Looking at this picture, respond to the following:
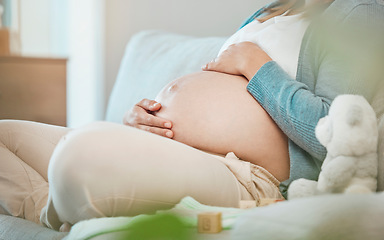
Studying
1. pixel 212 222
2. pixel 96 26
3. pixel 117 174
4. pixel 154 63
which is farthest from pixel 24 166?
pixel 96 26

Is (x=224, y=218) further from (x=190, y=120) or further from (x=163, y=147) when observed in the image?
(x=190, y=120)

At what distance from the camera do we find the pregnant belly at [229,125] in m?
0.92

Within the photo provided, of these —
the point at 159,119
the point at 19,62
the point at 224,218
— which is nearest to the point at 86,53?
the point at 19,62

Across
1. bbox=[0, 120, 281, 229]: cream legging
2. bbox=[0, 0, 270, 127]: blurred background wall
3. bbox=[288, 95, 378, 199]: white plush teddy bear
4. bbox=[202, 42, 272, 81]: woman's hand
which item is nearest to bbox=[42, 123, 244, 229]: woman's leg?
bbox=[0, 120, 281, 229]: cream legging

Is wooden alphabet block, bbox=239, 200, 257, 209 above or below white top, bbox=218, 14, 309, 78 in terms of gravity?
below

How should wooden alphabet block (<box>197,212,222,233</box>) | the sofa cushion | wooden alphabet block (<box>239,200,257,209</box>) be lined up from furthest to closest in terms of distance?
the sofa cushion → wooden alphabet block (<box>239,200,257,209</box>) → wooden alphabet block (<box>197,212,222,233</box>)

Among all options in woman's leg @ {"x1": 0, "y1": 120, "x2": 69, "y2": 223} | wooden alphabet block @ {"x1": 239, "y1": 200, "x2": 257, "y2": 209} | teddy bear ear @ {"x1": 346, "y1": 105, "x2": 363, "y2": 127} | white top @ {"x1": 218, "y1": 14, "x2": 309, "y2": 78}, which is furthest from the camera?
white top @ {"x1": 218, "y1": 14, "x2": 309, "y2": 78}

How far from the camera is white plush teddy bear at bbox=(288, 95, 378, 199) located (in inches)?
→ 25.3

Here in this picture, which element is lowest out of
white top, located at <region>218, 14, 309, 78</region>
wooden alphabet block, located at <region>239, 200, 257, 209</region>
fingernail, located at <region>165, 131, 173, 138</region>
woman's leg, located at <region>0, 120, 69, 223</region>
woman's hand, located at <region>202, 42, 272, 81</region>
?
woman's leg, located at <region>0, 120, 69, 223</region>

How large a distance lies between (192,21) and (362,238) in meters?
1.84

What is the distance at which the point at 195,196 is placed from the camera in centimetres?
71

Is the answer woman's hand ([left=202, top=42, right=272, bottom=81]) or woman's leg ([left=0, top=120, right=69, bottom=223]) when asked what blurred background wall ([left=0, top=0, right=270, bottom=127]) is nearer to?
woman's hand ([left=202, top=42, right=272, bottom=81])

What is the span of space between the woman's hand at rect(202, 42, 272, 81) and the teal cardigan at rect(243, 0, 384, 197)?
0.15 feet

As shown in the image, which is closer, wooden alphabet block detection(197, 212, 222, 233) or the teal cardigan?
wooden alphabet block detection(197, 212, 222, 233)
